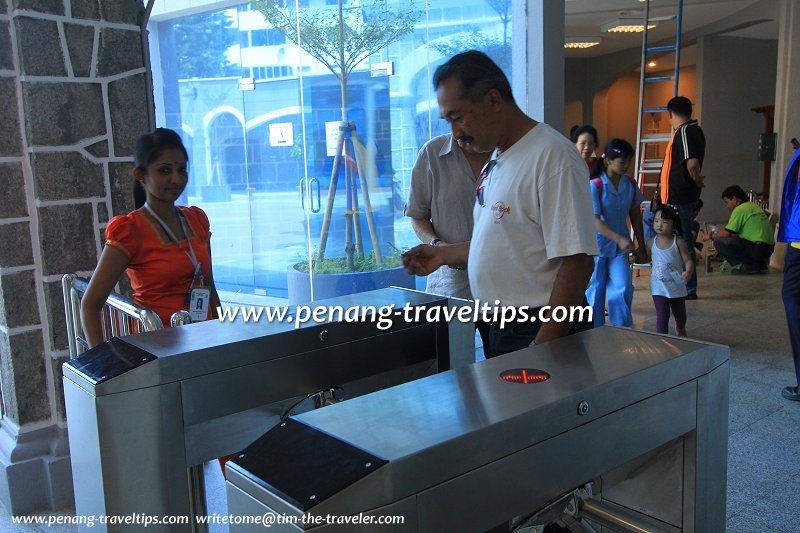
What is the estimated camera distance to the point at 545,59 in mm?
4004

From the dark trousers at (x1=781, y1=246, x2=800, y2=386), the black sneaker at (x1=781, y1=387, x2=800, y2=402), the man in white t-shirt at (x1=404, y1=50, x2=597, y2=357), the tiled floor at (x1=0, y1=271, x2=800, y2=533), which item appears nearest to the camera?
the man in white t-shirt at (x1=404, y1=50, x2=597, y2=357)

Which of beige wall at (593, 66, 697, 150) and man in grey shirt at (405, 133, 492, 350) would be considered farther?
beige wall at (593, 66, 697, 150)

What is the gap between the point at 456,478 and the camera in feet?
3.26

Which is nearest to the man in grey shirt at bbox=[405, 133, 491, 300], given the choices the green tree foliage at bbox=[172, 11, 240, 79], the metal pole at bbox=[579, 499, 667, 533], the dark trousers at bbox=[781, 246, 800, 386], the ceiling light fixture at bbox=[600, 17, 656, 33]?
the metal pole at bbox=[579, 499, 667, 533]

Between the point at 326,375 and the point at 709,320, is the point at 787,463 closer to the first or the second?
the point at 326,375

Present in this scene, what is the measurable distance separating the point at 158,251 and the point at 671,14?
28.4 ft

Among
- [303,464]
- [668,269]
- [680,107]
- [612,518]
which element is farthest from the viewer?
[680,107]

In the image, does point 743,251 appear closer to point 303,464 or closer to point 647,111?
point 647,111

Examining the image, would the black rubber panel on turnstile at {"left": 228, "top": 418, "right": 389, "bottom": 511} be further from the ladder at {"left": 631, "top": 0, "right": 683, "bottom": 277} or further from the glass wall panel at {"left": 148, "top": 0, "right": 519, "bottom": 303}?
the ladder at {"left": 631, "top": 0, "right": 683, "bottom": 277}

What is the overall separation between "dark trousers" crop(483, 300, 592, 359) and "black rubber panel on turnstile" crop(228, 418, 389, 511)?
0.82m

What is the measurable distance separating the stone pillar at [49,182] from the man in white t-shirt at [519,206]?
5.02 feet

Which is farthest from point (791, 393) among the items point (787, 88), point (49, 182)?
point (787, 88)

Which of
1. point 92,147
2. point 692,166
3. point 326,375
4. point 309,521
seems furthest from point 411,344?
point 692,166

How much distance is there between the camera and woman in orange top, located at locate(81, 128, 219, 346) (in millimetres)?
2143
